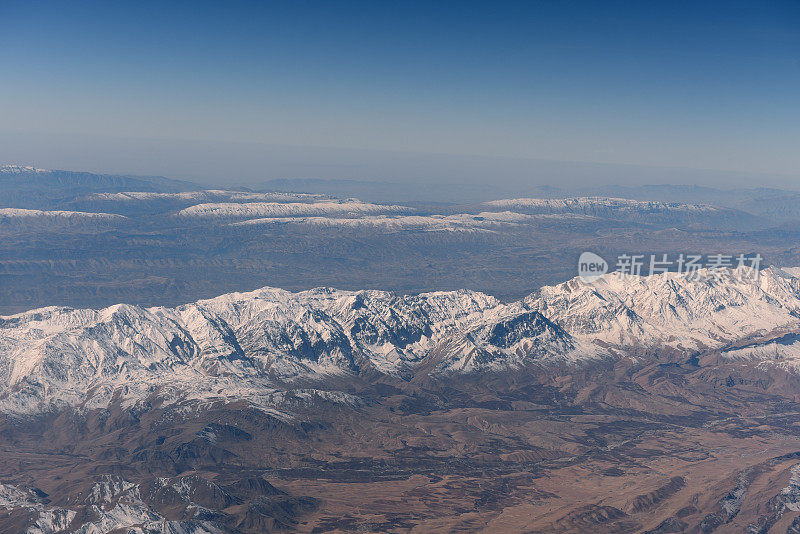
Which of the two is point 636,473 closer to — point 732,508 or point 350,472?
point 732,508

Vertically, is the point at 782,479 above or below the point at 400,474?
above

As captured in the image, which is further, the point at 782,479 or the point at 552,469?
the point at 552,469

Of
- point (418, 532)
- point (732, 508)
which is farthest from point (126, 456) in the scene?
point (732, 508)

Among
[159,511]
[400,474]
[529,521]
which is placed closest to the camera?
[159,511]

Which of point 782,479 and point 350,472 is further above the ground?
point 782,479

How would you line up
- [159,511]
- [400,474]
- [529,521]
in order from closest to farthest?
[159,511] → [529,521] → [400,474]

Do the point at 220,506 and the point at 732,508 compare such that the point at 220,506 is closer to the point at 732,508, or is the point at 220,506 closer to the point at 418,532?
the point at 418,532

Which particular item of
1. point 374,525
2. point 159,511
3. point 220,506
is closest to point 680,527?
point 374,525

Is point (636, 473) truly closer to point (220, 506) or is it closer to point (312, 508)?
point (312, 508)

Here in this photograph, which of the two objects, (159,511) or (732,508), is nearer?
(159,511)
